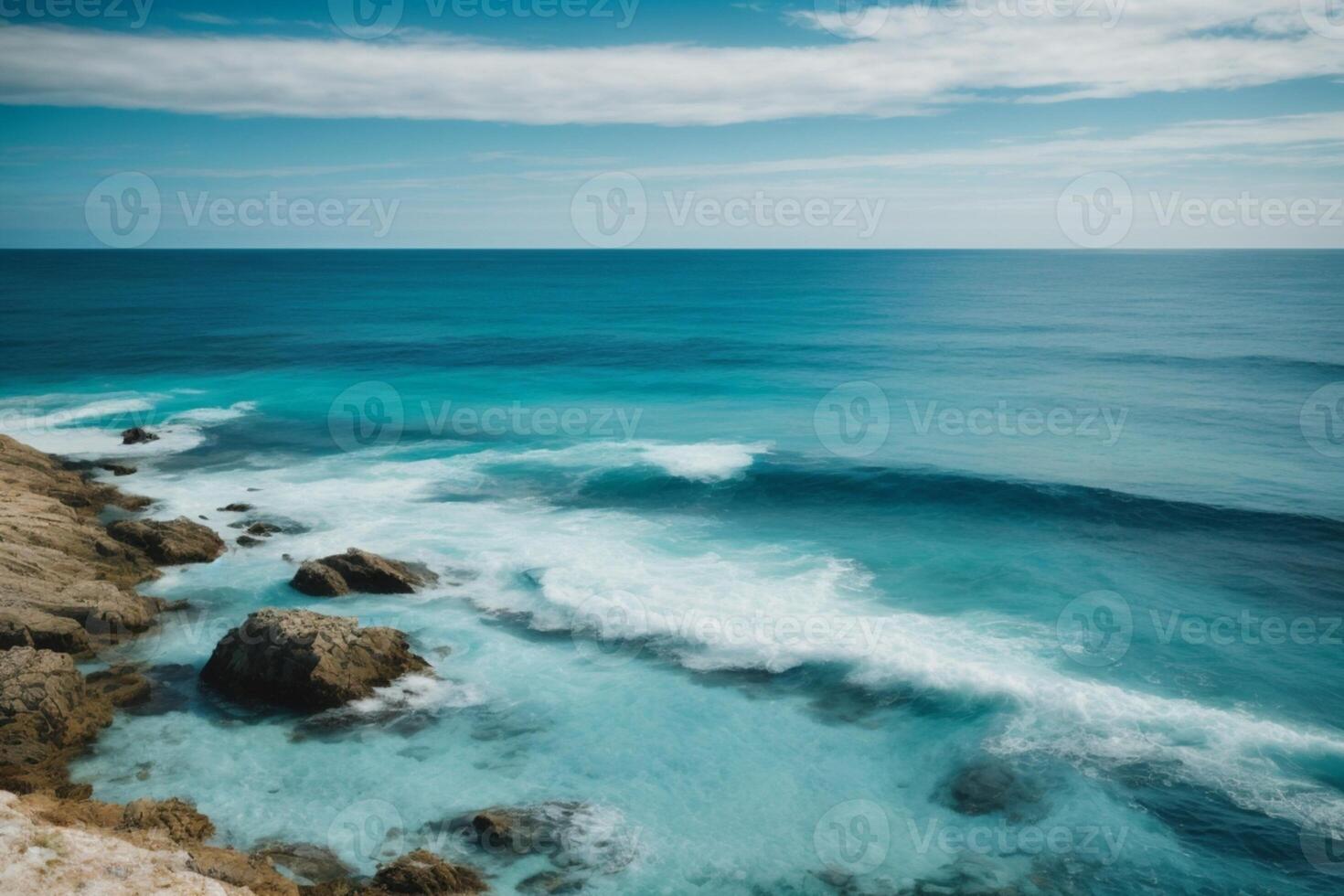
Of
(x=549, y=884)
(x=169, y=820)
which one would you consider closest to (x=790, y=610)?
(x=549, y=884)

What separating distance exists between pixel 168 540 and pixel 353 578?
6.70 m

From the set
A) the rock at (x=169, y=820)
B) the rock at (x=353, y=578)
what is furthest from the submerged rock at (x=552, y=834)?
the rock at (x=353, y=578)

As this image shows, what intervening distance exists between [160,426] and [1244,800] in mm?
47891

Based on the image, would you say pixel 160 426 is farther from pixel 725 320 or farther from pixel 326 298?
pixel 326 298

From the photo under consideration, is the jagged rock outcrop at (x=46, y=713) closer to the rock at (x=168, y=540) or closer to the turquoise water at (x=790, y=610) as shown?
the turquoise water at (x=790, y=610)

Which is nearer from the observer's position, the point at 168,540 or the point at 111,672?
the point at 111,672

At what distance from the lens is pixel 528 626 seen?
23953 mm

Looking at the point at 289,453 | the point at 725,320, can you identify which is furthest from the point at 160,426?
A: the point at 725,320

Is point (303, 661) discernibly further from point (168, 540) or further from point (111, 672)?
point (168, 540)

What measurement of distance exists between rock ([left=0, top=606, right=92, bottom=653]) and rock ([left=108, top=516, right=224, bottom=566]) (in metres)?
5.50

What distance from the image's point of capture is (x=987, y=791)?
17.1 metres

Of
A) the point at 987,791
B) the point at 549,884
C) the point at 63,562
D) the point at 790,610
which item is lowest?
the point at 549,884

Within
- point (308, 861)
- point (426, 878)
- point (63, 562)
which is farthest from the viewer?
point (63, 562)

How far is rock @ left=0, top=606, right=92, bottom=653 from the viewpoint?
813 inches
